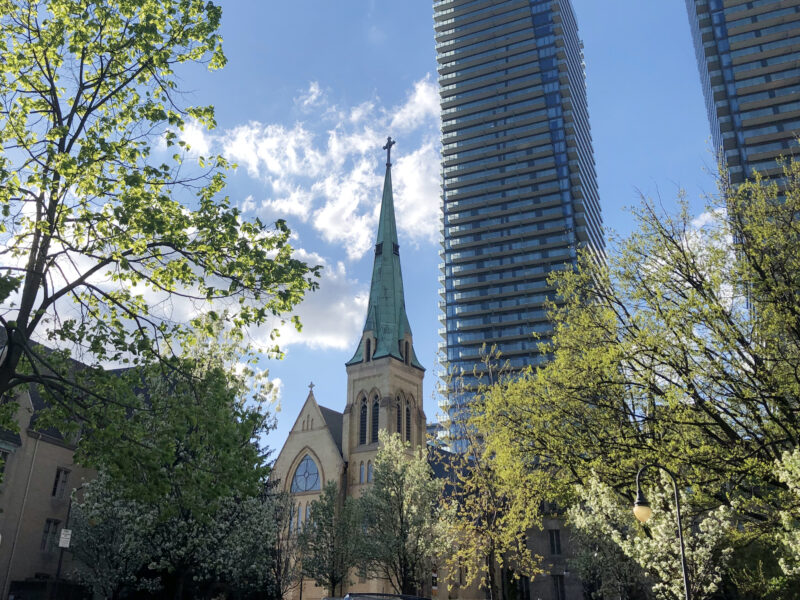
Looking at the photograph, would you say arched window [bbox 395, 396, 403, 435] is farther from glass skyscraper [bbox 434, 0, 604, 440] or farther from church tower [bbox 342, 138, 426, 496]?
glass skyscraper [bbox 434, 0, 604, 440]

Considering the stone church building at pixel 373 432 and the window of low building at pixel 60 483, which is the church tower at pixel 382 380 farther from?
the window of low building at pixel 60 483

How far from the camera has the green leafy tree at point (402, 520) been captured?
1517 inches

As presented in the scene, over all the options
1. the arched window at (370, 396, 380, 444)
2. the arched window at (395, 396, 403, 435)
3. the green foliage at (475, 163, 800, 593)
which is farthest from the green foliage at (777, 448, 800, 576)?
the arched window at (395, 396, 403, 435)

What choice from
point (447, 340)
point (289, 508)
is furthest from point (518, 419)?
point (447, 340)

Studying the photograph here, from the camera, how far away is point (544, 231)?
13075 cm

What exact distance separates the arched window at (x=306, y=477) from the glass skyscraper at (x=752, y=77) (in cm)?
7587

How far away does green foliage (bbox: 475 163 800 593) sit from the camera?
17.4 m

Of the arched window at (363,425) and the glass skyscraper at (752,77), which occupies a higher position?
the glass skyscraper at (752,77)

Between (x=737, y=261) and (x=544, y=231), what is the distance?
11460cm

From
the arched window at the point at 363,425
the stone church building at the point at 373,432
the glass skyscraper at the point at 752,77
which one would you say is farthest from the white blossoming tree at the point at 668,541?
the glass skyscraper at the point at 752,77

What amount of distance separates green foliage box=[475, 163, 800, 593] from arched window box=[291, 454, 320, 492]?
4245cm

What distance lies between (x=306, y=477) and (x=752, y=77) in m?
94.0

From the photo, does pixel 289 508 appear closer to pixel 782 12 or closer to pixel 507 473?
pixel 507 473

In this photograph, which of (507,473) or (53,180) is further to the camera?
(507,473)
